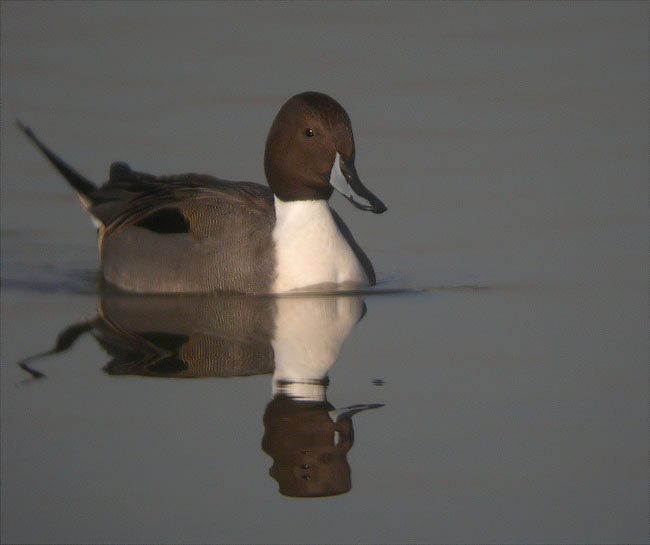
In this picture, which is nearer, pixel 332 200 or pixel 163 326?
pixel 163 326

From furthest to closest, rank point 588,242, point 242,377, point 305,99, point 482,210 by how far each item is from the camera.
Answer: point 482,210
point 588,242
point 305,99
point 242,377

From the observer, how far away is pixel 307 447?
5641 mm

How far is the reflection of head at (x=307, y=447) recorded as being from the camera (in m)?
5.47

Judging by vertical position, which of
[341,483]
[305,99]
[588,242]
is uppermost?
[305,99]

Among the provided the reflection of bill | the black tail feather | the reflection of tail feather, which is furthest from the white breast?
the reflection of bill

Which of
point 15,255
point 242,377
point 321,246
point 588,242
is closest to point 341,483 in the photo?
point 242,377

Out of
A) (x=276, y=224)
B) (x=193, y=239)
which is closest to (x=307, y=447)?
(x=276, y=224)

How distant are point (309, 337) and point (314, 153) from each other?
1168 millimetres

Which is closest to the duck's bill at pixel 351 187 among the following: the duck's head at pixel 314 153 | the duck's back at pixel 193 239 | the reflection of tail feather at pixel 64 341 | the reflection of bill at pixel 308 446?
the duck's head at pixel 314 153

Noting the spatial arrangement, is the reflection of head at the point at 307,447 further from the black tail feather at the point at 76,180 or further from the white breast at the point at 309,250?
the black tail feather at the point at 76,180

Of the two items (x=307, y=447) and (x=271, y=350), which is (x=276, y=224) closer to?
(x=271, y=350)

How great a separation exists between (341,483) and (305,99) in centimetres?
290

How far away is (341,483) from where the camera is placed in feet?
18.0

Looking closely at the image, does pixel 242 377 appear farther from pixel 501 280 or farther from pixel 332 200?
pixel 332 200
